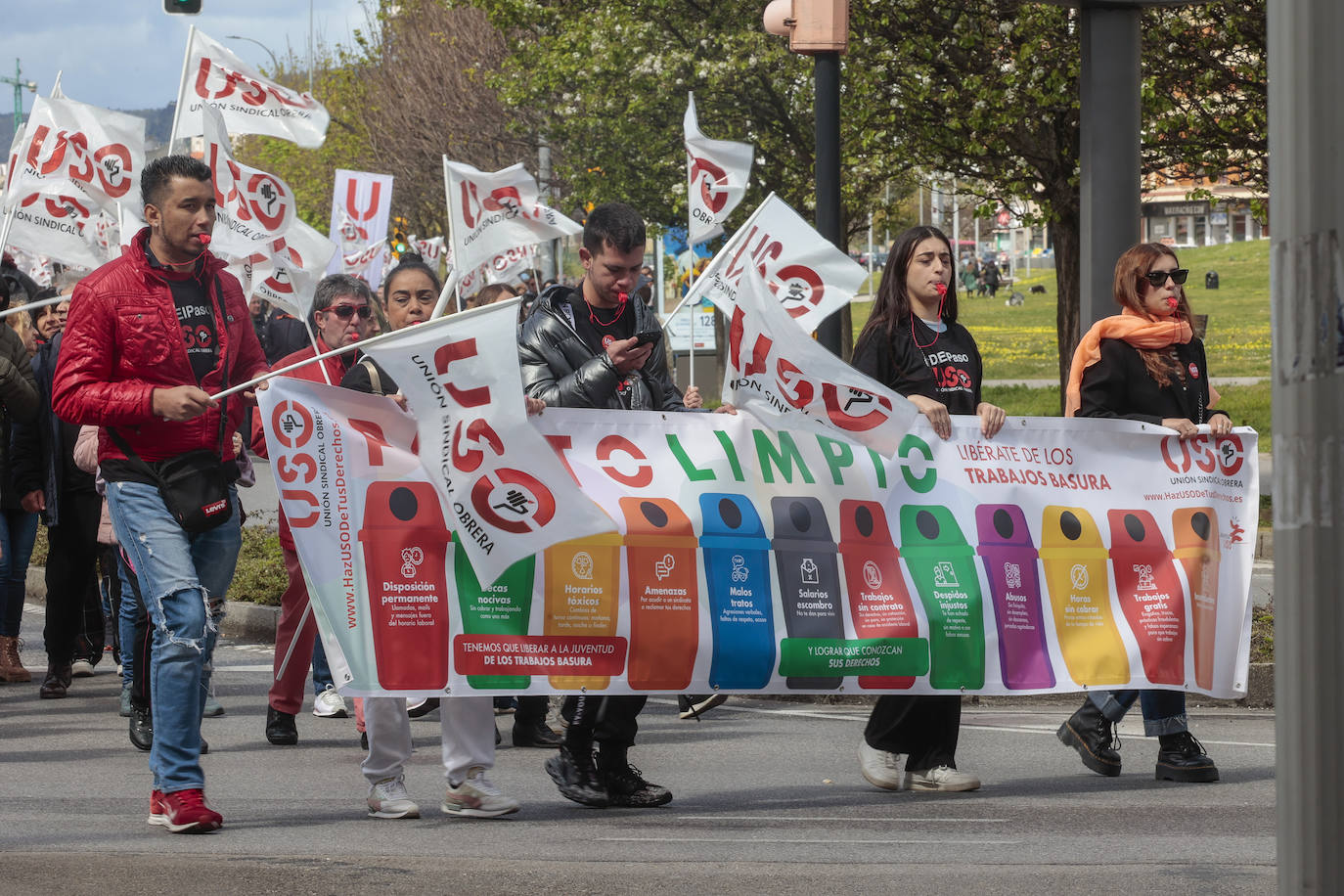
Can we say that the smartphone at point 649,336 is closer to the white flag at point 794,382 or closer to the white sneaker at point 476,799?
the white flag at point 794,382

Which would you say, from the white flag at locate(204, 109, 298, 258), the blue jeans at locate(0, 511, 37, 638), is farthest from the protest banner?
the white flag at locate(204, 109, 298, 258)

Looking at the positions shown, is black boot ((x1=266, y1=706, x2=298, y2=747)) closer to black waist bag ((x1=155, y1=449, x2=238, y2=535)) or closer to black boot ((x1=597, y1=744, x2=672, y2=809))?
black boot ((x1=597, y1=744, x2=672, y2=809))

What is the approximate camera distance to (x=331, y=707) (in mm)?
8789

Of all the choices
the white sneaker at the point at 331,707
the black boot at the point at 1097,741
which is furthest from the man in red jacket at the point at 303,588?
the black boot at the point at 1097,741

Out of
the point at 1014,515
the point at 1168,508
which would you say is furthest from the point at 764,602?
the point at 1168,508

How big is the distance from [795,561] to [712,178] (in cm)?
509

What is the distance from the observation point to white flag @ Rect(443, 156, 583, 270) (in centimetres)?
1123

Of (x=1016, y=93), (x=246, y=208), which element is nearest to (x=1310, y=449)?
(x=246, y=208)

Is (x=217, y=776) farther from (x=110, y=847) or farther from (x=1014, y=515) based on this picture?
(x=1014, y=515)

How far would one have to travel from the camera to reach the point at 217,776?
280 inches

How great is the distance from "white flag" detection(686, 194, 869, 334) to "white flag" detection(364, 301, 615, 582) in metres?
2.21

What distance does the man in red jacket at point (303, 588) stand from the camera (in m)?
7.78

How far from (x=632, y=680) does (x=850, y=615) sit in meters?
0.78

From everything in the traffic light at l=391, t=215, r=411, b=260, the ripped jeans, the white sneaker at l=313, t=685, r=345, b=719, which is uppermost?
the traffic light at l=391, t=215, r=411, b=260
